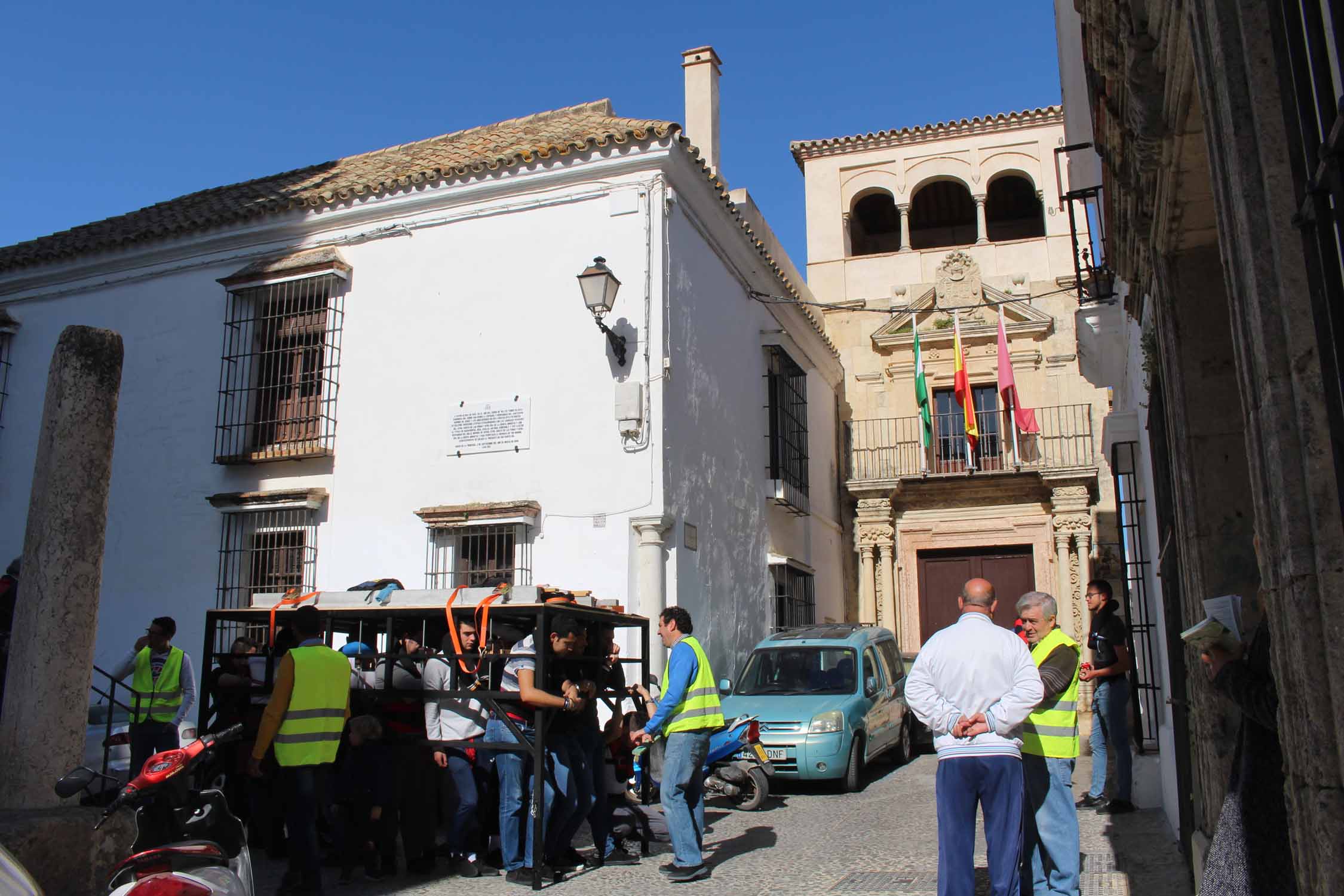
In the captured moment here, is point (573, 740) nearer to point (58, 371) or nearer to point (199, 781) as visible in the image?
point (199, 781)

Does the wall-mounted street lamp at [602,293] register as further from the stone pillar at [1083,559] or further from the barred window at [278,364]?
the stone pillar at [1083,559]

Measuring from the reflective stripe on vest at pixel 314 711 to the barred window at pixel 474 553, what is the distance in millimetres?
5383

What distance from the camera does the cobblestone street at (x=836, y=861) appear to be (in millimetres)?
6148

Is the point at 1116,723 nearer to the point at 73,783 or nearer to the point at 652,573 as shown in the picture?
the point at 652,573

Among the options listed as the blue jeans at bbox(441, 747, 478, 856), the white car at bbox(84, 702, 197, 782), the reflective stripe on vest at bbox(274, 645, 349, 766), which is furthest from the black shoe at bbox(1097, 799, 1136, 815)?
the white car at bbox(84, 702, 197, 782)

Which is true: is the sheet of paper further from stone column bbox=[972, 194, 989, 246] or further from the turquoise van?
stone column bbox=[972, 194, 989, 246]

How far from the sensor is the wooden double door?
59.7 ft

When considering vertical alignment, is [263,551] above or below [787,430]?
below

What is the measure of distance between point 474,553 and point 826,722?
Result: 4.40 m

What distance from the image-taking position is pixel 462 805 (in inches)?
269

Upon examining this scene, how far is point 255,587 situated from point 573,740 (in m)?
7.39

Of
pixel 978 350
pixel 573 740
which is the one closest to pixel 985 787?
pixel 573 740

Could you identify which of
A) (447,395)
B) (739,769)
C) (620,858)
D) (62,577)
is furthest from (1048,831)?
(447,395)

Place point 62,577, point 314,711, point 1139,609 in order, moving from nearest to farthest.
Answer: point 62,577 → point 314,711 → point 1139,609
